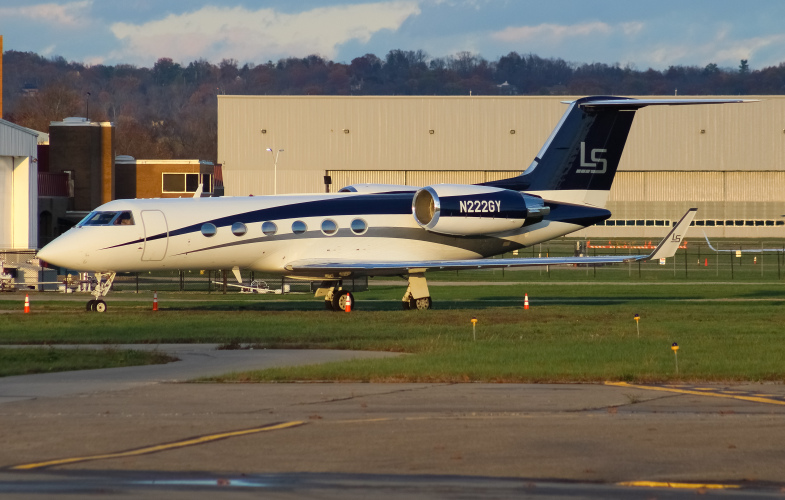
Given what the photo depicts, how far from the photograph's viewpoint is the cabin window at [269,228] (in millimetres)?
29641

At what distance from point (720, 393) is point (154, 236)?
59.1ft

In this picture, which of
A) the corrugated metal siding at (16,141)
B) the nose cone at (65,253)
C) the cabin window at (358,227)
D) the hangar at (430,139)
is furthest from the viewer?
the hangar at (430,139)

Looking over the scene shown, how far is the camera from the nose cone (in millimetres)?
28047

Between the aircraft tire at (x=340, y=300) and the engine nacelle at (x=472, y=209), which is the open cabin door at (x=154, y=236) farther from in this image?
the engine nacelle at (x=472, y=209)

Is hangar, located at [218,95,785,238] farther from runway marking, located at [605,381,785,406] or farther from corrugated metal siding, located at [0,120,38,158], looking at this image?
runway marking, located at [605,381,785,406]

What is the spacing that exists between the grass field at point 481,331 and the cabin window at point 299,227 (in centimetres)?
228

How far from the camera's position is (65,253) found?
2809 cm

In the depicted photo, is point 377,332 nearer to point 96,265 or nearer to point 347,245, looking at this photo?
point 347,245

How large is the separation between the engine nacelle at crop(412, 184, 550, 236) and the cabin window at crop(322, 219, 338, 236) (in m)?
2.32

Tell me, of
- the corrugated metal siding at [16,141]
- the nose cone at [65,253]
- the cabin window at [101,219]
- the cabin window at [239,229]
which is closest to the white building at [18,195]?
the corrugated metal siding at [16,141]

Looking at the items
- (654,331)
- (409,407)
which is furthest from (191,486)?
(654,331)

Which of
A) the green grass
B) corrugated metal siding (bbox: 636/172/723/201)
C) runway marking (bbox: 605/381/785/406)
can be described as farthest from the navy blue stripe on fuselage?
corrugated metal siding (bbox: 636/172/723/201)

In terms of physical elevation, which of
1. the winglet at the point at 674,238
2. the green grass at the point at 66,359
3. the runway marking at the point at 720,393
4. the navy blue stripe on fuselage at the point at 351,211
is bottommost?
the runway marking at the point at 720,393

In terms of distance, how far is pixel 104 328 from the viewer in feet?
80.0
